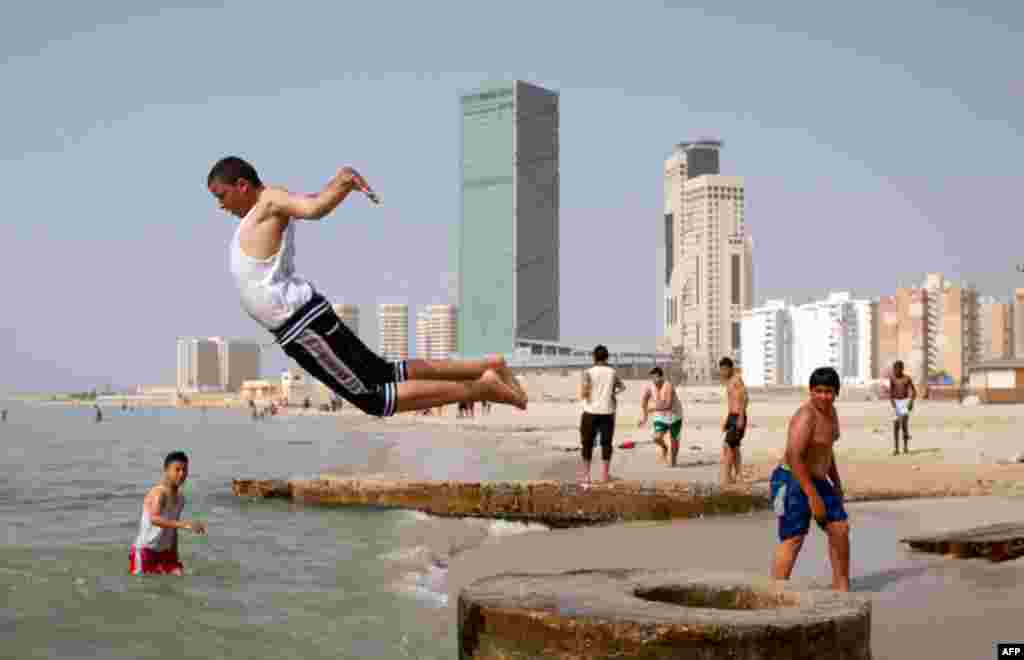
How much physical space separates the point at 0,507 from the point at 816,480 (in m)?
18.4

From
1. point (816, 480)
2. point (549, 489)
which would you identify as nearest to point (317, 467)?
point (549, 489)

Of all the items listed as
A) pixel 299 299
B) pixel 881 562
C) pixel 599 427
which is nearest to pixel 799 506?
pixel 881 562

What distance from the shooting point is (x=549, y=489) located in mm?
13758

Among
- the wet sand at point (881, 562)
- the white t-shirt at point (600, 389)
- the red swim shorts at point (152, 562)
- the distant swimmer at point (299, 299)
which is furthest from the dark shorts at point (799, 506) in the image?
the white t-shirt at point (600, 389)

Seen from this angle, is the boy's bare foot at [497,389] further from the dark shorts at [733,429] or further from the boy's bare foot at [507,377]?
the dark shorts at [733,429]

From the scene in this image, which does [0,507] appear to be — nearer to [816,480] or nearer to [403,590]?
[403,590]

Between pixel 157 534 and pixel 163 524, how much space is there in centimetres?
43

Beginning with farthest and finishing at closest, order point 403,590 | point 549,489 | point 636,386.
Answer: point 636,386 < point 549,489 < point 403,590

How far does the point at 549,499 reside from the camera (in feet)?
45.0

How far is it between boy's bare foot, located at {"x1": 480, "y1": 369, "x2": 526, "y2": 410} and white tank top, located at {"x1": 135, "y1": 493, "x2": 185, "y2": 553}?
6.18 meters

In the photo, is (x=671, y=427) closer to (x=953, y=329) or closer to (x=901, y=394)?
(x=901, y=394)

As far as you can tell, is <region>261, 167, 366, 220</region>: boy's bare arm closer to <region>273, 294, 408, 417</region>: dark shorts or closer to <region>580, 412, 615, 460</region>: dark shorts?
<region>273, 294, 408, 417</region>: dark shorts

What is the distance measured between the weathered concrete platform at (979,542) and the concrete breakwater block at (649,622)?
12.5ft

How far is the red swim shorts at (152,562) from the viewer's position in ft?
36.1
